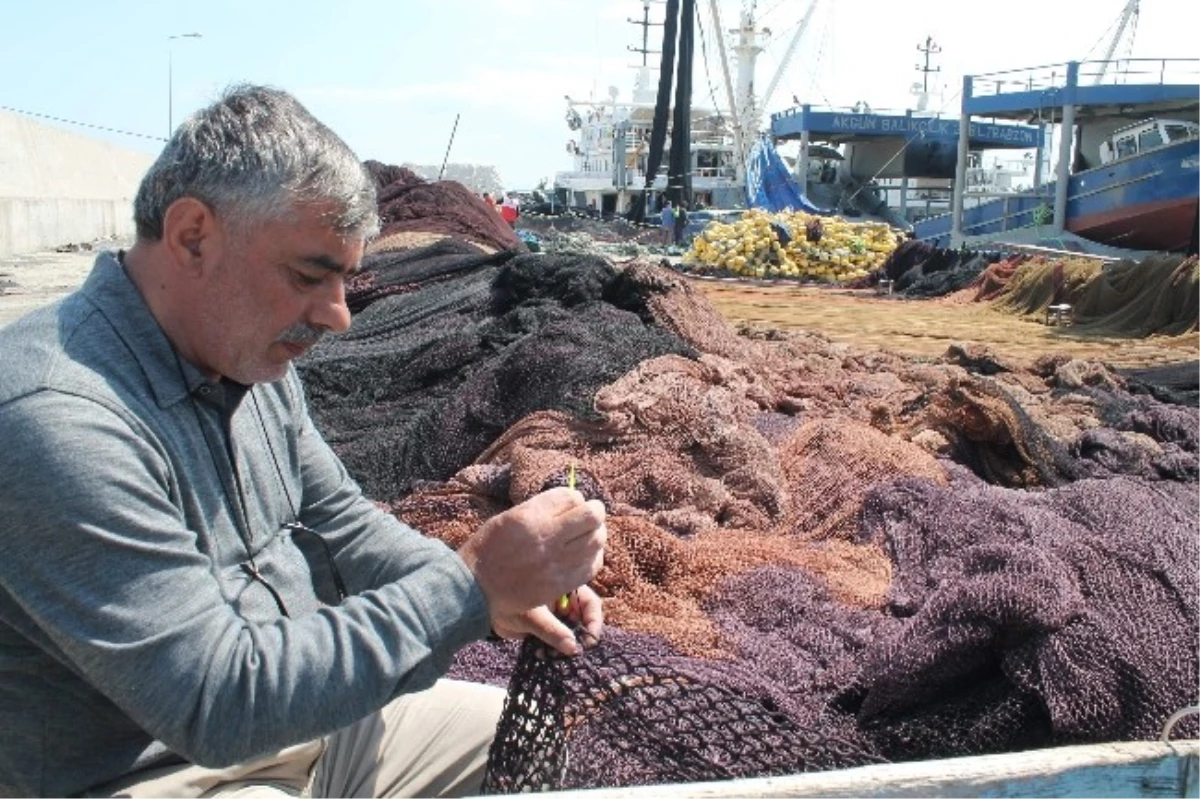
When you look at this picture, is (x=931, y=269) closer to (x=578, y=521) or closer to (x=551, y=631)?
(x=551, y=631)

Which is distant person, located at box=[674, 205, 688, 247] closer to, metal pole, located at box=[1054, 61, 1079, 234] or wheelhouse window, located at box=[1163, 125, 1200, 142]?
Result: metal pole, located at box=[1054, 61, 1079, 234]

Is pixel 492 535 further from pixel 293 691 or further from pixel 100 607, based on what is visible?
pixel 100 607

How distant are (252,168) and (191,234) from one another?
13cm

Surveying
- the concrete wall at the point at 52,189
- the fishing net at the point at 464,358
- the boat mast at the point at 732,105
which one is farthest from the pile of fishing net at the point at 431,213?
the boat mast at the point at 732,105

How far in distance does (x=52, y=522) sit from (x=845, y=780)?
3.73 feet

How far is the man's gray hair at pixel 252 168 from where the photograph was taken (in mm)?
1679

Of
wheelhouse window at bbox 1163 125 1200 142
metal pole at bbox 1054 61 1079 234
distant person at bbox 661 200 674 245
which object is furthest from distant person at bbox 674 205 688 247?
wheelhouse window at bbox 1163 125 1200 142

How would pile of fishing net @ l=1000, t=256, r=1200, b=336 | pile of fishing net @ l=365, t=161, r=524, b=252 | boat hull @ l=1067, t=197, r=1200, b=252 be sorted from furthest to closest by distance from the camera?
boat hull @ l=1067, t=197, r=1200, b=252 < pile of fishing net @ l=1000, t=256, r=1200, b=336 < pile of fishing net @ l=365, t=161, r=524, b=252

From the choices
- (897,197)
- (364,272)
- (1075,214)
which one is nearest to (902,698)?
(364,272)

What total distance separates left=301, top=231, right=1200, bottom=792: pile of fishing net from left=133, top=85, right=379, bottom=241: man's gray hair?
0.86 metres

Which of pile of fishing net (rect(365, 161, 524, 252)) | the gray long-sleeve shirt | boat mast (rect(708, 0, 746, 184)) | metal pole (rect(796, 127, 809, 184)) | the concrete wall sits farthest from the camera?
boat mast (rect(708, 0, 746, 184))

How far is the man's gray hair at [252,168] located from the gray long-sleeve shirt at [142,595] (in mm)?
163

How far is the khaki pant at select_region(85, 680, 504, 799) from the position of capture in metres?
1.97

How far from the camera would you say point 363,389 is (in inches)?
207
